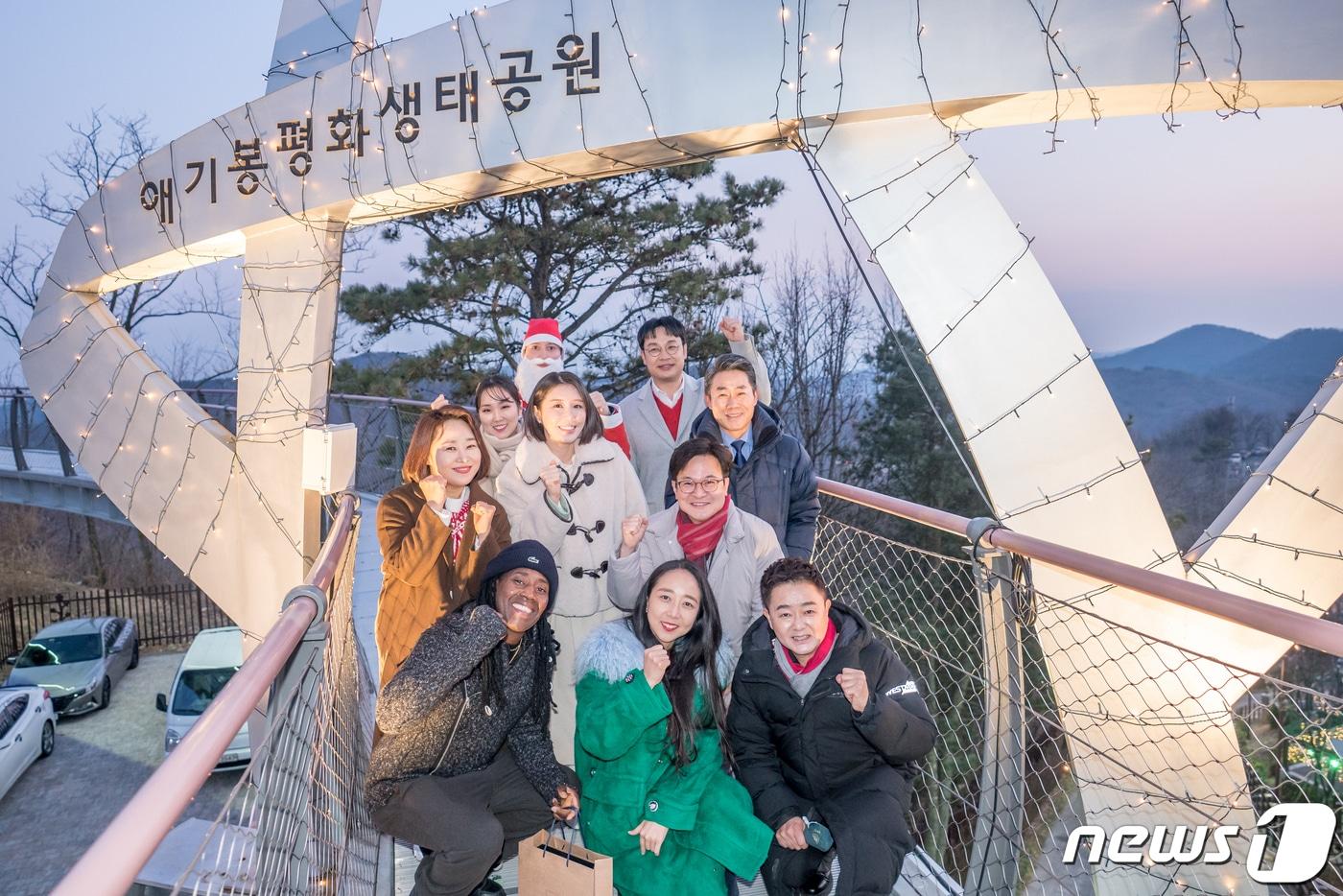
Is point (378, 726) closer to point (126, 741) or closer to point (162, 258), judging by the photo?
point (162, 258)

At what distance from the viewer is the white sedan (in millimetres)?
12336

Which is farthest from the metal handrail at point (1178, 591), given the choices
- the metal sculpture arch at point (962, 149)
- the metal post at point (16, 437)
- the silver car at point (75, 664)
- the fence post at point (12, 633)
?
the fence post at point (12, 633)

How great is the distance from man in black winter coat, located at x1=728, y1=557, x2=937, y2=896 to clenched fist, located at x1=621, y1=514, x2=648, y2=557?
44cm

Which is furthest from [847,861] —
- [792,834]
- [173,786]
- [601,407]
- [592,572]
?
[601,407]

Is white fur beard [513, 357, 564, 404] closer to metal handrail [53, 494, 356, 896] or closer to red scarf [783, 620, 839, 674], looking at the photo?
red scarf [783, 620, 839, 674]

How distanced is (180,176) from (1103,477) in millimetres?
5128

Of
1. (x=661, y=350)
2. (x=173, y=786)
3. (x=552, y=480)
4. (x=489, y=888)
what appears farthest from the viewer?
(x=661, y=350)

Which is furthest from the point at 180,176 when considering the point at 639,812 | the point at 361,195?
the point at 639,812

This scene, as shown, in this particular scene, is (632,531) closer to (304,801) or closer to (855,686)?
(855,686)

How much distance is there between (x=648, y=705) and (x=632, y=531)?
54cm

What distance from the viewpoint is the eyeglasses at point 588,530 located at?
3.00 meters

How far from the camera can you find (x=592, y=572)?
9.91ft

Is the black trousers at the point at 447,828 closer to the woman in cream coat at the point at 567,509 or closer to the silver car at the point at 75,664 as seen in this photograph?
the woman in cream coat at the point at 567,509

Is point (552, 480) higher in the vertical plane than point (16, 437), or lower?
lower
